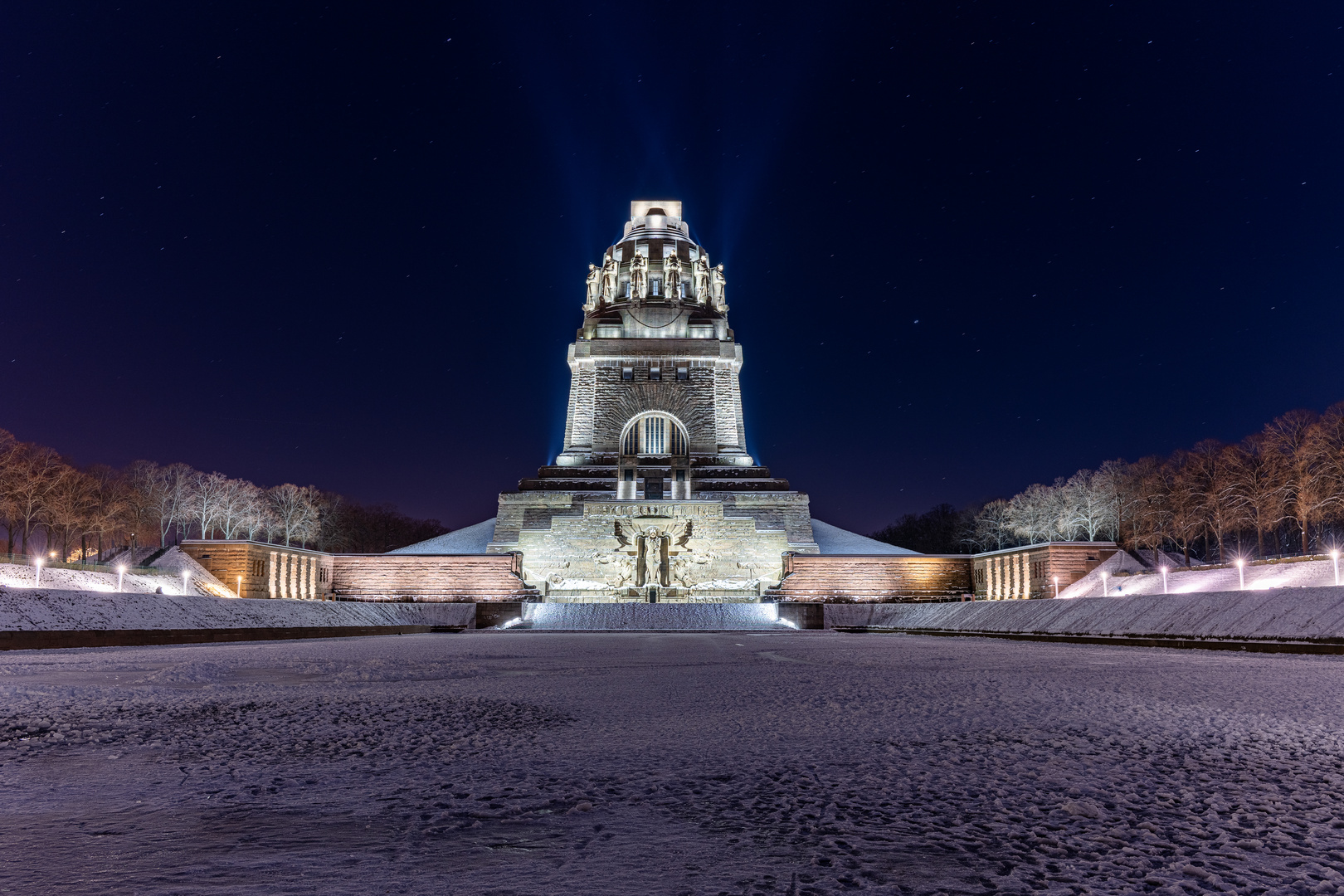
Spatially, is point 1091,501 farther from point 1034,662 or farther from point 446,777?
point 446,777

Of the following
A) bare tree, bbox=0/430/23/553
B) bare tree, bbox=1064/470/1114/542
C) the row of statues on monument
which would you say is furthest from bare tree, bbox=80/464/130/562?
bare tree, bbox=1064/470/1114/542

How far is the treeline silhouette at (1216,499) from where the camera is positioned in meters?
32.5

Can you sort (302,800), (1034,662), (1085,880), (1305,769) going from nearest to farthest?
1. (1085,880)
2. (302,800)
3. (1305,769)
4. (1034,662)

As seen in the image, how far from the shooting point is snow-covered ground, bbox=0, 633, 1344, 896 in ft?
5.66

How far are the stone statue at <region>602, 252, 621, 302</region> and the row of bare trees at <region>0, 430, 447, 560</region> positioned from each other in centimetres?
2309

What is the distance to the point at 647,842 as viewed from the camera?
1.98 m

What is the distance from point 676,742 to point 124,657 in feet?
30.1

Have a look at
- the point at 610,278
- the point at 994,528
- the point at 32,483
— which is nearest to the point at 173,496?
the point at 32,483

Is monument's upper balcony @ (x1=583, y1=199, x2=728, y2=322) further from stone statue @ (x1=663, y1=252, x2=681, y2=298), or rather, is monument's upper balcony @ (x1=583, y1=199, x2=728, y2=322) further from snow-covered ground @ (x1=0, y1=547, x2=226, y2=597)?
snow-covered ground @ (x1=0, y1=547, x2=226, y2=597)

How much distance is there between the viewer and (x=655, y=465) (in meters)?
48.5

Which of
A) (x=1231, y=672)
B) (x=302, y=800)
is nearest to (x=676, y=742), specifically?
(x=302, y=800)

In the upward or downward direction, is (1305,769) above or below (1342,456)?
below

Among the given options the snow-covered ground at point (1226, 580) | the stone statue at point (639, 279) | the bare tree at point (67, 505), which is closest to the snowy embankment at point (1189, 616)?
the snow-covered ground at point (1226, 580)

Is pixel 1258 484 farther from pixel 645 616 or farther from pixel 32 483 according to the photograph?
pixel 32 483
